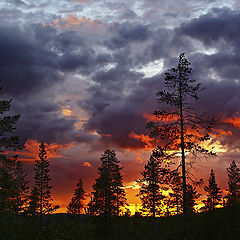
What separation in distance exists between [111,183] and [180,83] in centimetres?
2585

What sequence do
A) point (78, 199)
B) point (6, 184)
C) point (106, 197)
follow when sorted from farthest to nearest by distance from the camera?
point (78, 199) → point (106, 197) → point (6, 184)

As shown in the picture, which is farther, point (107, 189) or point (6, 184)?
point (107, 189)

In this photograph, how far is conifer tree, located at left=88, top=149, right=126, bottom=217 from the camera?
44531 millimetres

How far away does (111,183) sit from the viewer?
149ft

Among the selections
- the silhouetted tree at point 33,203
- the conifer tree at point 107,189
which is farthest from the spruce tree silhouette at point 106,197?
the silhouetted tree at point 33,203

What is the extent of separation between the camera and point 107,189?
147ft

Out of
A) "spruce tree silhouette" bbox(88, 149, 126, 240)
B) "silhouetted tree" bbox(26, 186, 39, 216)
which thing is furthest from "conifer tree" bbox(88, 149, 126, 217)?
"silhouetted tree" bbox(26, 186, 39, 216)

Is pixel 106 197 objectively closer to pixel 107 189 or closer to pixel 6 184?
pixel 107 189

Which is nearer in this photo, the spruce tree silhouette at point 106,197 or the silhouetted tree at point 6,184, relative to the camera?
the silhouetted tree at point 6,184

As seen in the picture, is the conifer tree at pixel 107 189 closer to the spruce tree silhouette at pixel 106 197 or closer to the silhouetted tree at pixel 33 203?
the spruce tree silhouette at pixel 106 197

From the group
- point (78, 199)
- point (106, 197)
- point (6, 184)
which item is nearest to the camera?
point (6, 184)

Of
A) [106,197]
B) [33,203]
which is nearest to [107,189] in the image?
[106,197]

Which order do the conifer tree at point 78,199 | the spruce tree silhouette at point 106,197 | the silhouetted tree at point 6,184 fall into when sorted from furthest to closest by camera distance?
the conifer tree at point 78,199 → the spruce tree silhouette at point 106,197 → the silhouetted tree at point 6,184

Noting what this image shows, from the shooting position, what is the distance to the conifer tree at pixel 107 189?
4453 cm
